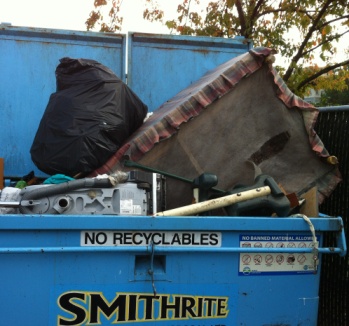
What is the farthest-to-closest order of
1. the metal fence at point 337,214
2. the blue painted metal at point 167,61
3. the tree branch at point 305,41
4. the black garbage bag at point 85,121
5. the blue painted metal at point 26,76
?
1. the tree branch at point 305,41
2. the blue painted metal at point 167,61
3. the blue painted metal at point 26,76
4. the metal fence at point 337,214
5. the black garbage bag at point 85,121

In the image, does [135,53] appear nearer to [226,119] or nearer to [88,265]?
[226,119]

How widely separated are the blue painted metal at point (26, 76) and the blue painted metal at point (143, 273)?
66.2 inches

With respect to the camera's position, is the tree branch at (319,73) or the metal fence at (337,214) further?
the tree branch at (319,73)

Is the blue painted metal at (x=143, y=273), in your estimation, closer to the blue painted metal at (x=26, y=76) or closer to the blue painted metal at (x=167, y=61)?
the blue painted metal at (x=26, y=76)

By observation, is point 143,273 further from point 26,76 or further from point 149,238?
point 26,76

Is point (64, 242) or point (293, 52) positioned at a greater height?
point (293, 52)

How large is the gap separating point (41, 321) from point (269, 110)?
1.72 m

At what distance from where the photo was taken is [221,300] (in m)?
2.41

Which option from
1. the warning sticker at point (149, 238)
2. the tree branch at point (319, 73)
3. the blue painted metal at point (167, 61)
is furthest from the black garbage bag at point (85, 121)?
the tree branch at point (319, 73)

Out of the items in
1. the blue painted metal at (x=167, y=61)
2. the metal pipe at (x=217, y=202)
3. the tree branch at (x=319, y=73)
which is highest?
the tree branch at (x=319, y=73)

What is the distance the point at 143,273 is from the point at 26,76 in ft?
7.30

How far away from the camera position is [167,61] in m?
4.21

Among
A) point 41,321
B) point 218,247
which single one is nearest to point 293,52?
point 218,247

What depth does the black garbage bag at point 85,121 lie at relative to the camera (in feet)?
9.23
